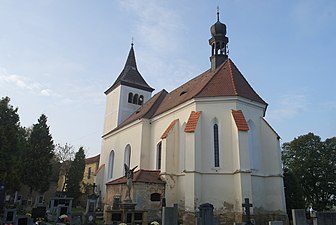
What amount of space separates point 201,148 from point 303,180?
16990mm

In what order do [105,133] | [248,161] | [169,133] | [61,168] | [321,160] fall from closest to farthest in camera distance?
[248,161] → [169,133] → [321,160] → [105,133] → [61,168]

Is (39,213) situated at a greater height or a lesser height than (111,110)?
lesser

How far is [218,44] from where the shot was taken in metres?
20.9

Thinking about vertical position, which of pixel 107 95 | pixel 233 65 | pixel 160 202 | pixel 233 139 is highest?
pixel 107 95

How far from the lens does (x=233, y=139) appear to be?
16.2 meters

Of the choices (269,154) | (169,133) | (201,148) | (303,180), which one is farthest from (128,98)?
(303,180)

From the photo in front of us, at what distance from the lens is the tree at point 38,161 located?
22703 millimetres

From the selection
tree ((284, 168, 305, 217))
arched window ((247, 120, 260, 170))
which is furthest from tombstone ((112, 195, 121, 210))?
tree ((284, 168, 305, 217))

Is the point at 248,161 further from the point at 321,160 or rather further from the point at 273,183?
the point at 321,160

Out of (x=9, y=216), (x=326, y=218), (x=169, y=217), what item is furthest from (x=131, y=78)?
(x=326, y=218)

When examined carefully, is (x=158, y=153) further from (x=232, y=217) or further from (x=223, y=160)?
(x=232, y=217)

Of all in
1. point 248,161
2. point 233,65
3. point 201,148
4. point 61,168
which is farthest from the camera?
point 61,168

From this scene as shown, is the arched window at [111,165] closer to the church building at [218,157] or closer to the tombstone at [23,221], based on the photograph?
the church building at [218,157]

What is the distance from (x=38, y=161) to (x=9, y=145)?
3.18 m
